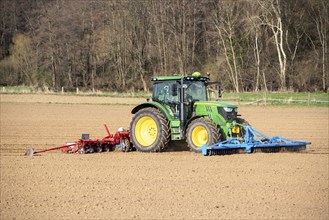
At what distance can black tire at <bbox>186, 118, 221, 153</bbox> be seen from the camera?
44.8ft

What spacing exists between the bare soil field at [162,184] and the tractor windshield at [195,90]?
1.46m

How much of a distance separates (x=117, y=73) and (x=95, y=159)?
40029mm

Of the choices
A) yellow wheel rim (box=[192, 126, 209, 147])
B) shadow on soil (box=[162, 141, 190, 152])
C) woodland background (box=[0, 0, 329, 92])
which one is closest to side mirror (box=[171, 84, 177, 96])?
yellow wheel rim (box=[192, 126, 209, 147])

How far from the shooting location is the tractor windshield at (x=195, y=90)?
1476 centimetres

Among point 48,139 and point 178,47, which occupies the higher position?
point 178,47

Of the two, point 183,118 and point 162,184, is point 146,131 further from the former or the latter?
point 162,184

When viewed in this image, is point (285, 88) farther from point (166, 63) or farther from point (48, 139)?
point (48, 139)

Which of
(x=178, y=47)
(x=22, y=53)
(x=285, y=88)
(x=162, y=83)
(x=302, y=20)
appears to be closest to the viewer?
(x=162, y=83)

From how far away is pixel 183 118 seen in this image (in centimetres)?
1445

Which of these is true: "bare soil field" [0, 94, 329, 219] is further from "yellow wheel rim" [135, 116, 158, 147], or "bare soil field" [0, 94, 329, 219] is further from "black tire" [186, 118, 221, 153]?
"yellow wheel rim" [135, 116, 158, 147]

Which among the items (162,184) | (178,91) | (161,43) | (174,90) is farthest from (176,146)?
(161,43)

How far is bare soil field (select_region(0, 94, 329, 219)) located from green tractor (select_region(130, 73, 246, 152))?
0.44 meters

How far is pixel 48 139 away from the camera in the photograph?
1838 cm

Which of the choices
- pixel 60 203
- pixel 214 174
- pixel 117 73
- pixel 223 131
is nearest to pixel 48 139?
pixel 223 131
